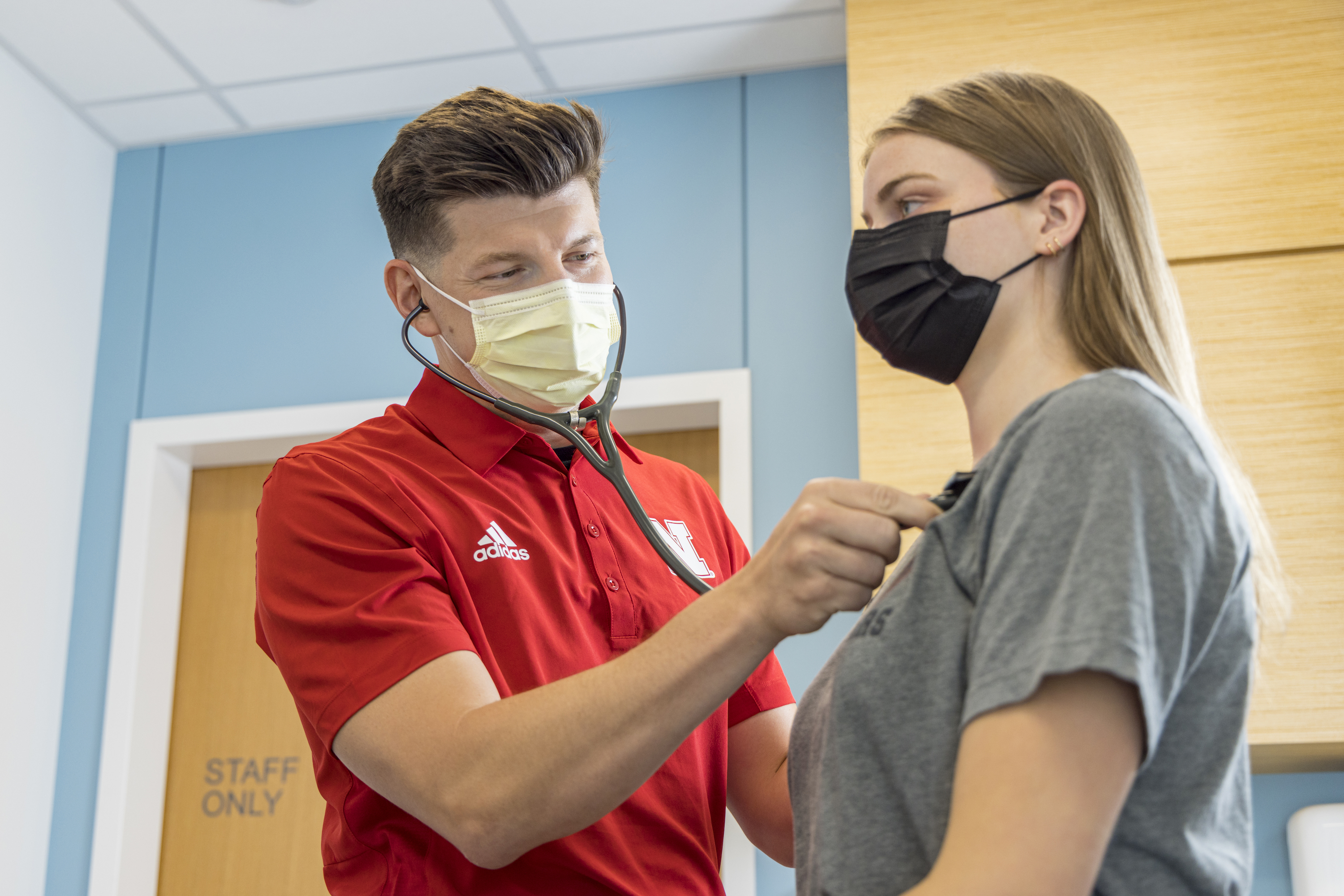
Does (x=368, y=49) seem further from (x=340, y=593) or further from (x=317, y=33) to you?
(x=340, y=593)

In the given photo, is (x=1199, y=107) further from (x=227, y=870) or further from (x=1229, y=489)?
(x=227, y=870)

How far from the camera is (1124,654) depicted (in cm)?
62

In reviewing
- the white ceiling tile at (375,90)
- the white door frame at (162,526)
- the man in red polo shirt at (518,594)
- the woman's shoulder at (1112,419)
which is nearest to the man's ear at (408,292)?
the man in red polo shirt at (518,594)

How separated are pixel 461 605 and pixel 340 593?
0.11 metres

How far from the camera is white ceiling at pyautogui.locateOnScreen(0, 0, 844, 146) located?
2555 mm

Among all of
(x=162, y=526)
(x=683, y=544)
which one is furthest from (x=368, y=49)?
(x=683, y=544)

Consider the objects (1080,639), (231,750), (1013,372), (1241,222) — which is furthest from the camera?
(231,750)

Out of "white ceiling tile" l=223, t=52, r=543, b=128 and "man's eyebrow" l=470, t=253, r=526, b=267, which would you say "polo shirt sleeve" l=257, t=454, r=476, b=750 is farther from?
"white ceiling tile" l=223, t=52, r=543, b=128

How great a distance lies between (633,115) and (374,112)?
67cm

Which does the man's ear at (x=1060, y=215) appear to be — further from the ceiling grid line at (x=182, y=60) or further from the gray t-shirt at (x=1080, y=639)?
the ceiling grid line at (x=182, y=60)

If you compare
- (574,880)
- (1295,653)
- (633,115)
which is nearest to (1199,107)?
(1295,653)

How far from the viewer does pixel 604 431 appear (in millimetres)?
1239

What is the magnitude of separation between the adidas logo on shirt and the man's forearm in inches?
8.4

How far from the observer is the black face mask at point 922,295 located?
95 cm
